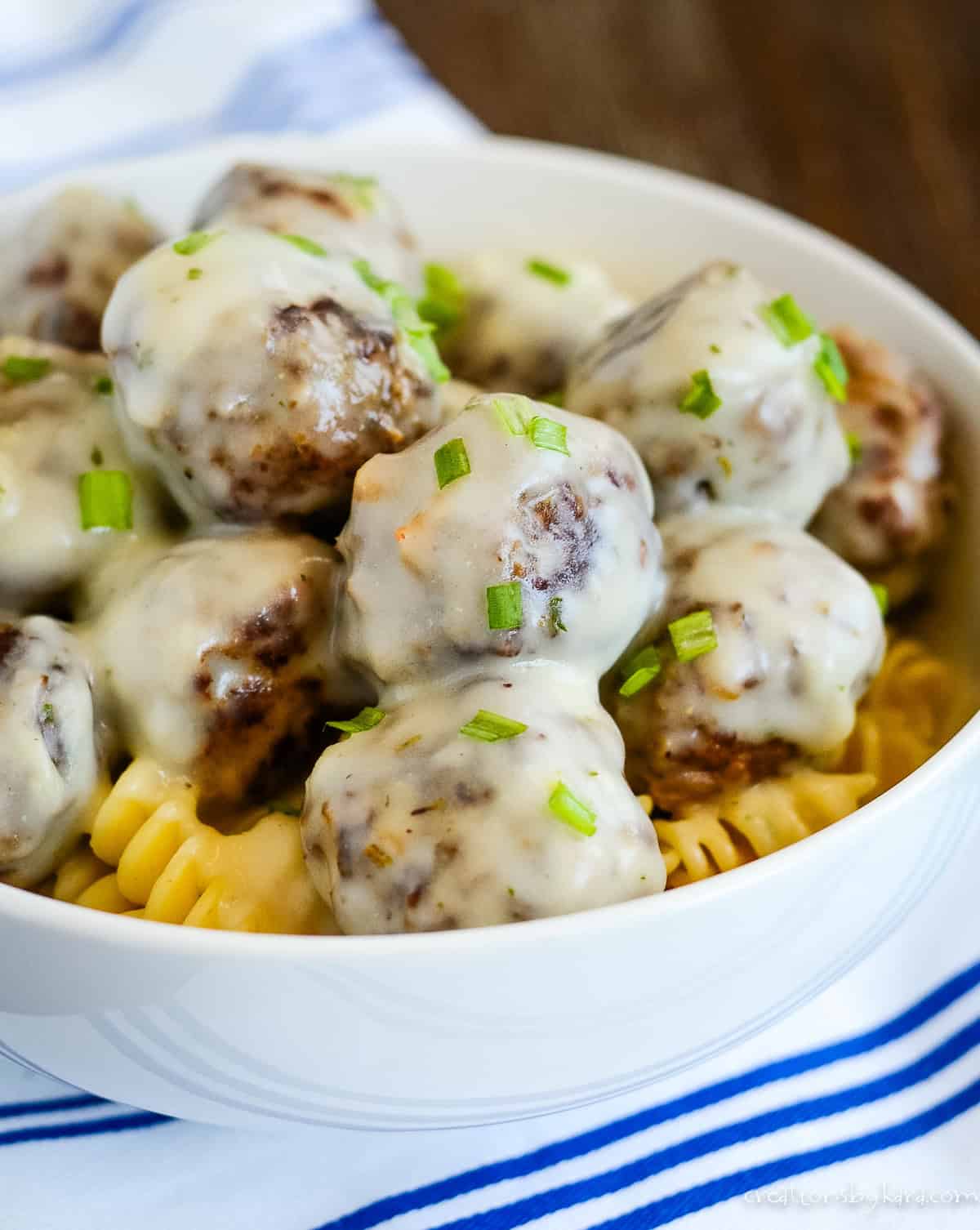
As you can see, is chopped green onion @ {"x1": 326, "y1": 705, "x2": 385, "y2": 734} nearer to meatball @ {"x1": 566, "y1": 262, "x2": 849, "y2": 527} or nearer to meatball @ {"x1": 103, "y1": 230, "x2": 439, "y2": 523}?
meatball @ {"x1": 103, "y1": 230, "x2": 439, "y2": 523}

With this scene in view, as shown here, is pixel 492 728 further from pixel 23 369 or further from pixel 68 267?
pixel 68 267

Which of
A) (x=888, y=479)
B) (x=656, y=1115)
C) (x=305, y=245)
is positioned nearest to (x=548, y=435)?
(x=305, y=245)

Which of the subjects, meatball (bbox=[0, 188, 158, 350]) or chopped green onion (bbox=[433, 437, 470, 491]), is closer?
chopped green onion (bbox=[433, 437, 470, 491])

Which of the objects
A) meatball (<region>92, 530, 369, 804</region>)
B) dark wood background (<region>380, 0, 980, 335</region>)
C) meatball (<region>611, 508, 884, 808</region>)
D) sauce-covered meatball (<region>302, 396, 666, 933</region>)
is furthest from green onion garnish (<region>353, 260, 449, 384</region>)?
dark wood background (<region>380, 0, 980, 335</region>)

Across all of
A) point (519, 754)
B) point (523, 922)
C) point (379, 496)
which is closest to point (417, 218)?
point (379, 496)

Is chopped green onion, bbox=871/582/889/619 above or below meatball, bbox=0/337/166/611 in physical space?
below

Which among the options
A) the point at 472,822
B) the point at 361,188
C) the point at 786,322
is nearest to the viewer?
the point at 472,822

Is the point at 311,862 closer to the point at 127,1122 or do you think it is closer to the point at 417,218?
the point at 127,1122
